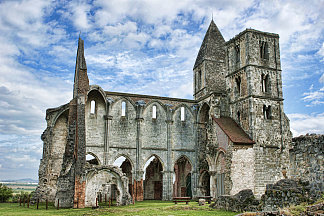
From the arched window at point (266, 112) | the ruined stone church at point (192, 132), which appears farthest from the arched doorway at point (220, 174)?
the arched window at point (266, 112)

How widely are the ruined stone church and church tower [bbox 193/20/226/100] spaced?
4.04 ft

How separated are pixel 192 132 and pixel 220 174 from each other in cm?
612

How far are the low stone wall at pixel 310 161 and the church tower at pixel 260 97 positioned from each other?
12108mm

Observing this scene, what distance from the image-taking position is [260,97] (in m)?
28.1

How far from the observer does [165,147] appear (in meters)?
30.6

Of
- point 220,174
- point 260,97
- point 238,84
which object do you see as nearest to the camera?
point 220,174

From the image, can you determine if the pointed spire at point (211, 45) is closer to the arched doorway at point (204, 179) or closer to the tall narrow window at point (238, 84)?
the tall narrow window at point (238, 84)

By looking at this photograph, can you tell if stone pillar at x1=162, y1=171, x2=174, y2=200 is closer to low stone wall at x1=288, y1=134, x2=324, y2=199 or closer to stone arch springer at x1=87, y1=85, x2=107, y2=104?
stone arch springer at x1=87, y1=85, x2=107, y2=104

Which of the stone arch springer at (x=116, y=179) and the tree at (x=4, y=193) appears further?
the tree at (x=4, y=193)

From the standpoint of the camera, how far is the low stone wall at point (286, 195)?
1324cm

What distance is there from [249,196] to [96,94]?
17.2 metres

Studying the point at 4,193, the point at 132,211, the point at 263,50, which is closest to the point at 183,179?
the point at 263,50

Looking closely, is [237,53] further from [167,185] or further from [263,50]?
[167,185]

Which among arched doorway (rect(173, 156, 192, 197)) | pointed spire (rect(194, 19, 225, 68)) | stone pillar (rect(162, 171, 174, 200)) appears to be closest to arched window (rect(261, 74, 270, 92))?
pointed spire (rect(194, 19, 225, 68))
